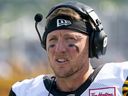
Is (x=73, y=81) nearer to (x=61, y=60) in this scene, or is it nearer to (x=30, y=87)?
(x=61, y=60)

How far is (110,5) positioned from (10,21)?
97 centimetres

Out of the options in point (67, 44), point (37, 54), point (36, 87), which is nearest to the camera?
point (67, 44)

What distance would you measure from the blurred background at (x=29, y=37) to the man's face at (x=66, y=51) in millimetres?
2432

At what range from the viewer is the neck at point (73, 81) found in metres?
3.20

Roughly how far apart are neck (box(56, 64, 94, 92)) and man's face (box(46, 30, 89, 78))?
0.04m

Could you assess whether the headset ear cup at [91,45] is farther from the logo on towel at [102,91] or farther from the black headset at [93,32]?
the logo on towel at [102,91]

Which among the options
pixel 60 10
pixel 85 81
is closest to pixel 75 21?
pixel 60 10

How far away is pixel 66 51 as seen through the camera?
3.11 metres

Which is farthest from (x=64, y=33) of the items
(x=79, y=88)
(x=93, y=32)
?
(x=79, y=88)

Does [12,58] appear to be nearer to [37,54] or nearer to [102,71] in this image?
[37,54]

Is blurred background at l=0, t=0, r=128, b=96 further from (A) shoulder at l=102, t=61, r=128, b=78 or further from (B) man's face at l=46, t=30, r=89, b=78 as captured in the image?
(B) man's face at l=46, t=30, r=89, b=78

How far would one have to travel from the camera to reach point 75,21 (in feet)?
10.5

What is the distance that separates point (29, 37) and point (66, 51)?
2717 mm

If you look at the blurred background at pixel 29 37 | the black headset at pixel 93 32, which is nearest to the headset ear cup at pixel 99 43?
the black headset at pixel 93 32
